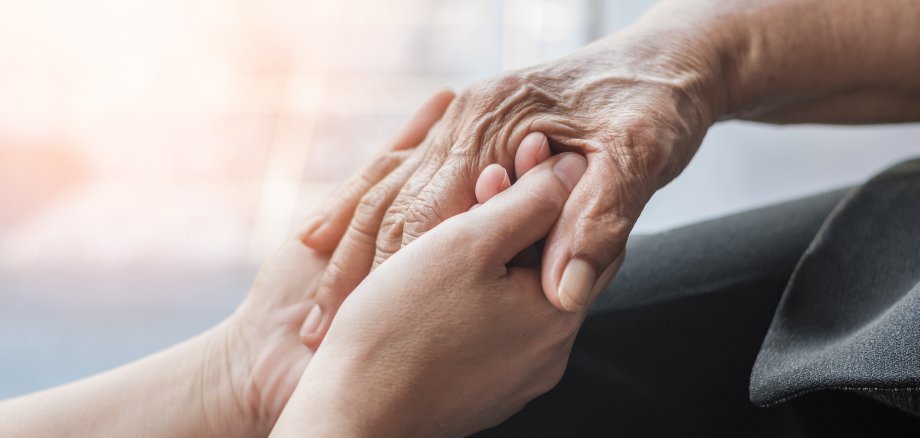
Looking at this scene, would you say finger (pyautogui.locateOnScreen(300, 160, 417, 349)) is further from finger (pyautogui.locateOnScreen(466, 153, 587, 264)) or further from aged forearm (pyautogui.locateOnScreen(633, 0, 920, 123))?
aged forearm (pyautogui.locateOnScreen(633, 0, 920, 123))

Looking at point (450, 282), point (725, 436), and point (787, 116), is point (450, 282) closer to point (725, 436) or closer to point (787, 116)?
point (725, 436)

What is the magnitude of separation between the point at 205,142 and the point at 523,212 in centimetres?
184

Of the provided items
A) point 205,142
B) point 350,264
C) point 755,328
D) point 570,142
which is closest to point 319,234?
point 350,264

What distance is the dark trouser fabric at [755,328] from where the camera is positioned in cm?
72

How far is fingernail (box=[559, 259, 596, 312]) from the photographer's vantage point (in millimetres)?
684

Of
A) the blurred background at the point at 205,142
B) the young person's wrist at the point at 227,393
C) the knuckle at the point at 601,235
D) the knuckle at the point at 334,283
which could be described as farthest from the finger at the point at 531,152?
the blurred background at the point at 205,142

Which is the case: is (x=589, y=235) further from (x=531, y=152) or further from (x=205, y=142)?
(x=205, y=142)

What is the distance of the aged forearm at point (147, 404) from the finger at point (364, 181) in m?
0.16

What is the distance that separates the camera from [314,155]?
2.36 metres

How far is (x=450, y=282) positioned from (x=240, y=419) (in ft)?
1.14

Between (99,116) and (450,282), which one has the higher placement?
(450,282)

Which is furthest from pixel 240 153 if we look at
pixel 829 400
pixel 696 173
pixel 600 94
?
pixel 829 400

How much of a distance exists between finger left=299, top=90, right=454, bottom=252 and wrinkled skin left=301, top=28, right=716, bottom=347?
0.13ft

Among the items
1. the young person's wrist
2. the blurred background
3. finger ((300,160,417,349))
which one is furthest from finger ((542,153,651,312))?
the blurred background
